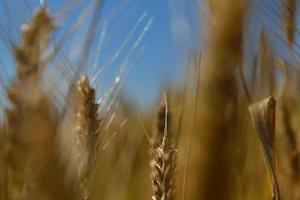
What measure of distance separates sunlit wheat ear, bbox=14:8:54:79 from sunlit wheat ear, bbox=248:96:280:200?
531mm

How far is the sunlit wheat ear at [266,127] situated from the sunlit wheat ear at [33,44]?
53 centimetres

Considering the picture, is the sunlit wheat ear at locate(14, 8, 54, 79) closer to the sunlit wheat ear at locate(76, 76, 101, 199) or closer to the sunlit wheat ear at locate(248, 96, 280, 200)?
the sunlit wheat ear at locate(76, 76, 101, 199)

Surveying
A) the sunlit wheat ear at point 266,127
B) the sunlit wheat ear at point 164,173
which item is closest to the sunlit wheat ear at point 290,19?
the sunlit wheat ear at point 266,127

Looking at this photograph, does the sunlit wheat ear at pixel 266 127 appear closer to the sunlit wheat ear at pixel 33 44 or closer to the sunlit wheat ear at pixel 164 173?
the sunlit wheat ear at pixel 164 173

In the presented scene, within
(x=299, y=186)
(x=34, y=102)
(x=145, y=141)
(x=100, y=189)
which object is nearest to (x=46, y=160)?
(x=34, y=102)

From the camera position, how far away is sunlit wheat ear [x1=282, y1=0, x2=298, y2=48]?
161 centimetres

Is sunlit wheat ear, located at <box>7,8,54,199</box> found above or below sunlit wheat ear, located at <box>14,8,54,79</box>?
below

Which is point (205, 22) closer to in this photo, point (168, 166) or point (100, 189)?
point (168, 166)

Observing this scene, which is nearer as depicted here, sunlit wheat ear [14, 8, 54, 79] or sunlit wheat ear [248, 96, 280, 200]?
→ sunlit wheat ear [14, 8, 54, 79]

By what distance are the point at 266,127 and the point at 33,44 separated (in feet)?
1.92

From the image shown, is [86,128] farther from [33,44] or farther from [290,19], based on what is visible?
[290,19]

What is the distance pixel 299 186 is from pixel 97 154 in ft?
2.71

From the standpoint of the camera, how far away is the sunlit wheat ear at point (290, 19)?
161 centimetres

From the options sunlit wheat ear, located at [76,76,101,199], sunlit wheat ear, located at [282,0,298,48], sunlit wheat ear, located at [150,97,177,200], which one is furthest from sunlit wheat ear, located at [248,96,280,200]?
sunlit wheat ear, located at [282,0,298,48]
